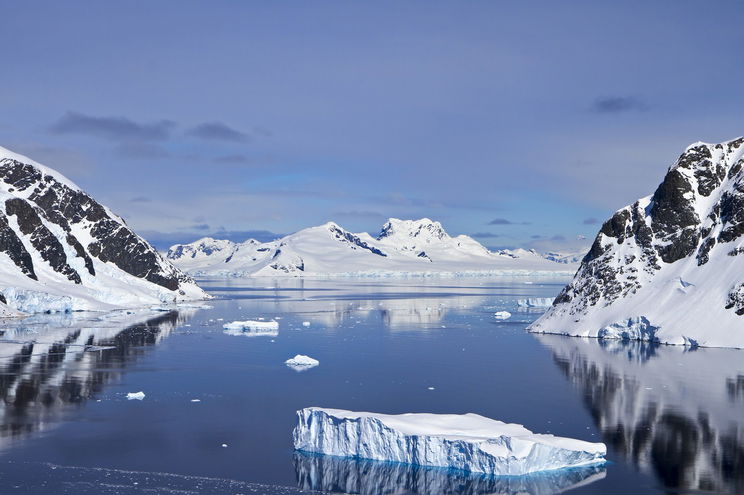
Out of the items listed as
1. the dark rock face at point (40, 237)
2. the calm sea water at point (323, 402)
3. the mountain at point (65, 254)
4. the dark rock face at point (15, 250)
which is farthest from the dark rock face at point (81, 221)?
the calm sea water at point (323, 402)

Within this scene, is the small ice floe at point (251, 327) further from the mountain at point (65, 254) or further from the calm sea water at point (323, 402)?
the mountain at point (65, 254)

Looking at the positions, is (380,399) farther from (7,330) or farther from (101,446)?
(7,330)

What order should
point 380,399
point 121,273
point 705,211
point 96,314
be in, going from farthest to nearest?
point 121,273, point 96,314, point 705,211, point 380,399

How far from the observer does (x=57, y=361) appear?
61219 millimetres

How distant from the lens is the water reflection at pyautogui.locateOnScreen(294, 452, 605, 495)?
30.3 metres

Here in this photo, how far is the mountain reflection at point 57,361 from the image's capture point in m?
42.8

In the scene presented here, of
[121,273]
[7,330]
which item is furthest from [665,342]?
[121,273]

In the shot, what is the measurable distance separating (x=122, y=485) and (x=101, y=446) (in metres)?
6.23

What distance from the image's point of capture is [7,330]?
269 feet

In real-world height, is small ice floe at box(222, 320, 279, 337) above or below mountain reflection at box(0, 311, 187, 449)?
above

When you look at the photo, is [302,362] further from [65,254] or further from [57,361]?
[65,254]

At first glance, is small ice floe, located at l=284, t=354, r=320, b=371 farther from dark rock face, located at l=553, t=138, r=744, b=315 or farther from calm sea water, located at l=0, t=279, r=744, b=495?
dark rock face, located at l=553, t=138, r=744, b=315

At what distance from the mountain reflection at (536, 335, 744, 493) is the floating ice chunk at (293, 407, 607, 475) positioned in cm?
385

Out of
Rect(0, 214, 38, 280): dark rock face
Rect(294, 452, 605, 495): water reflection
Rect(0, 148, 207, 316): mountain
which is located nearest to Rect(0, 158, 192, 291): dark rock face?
Rect(0, 148, 207, 316): mountain
